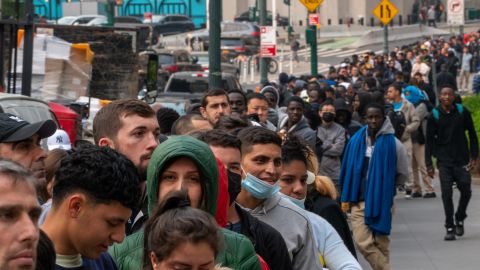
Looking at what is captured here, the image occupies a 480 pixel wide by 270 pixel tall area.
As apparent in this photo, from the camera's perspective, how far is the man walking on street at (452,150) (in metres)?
16.3

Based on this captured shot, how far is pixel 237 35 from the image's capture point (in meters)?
63.7

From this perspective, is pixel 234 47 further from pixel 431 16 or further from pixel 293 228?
pixel 293 228

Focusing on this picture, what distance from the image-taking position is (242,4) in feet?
283

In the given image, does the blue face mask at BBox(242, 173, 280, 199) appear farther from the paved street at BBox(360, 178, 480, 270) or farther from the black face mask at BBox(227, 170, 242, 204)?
the paved street at BBox(360, 178, 480, 270)

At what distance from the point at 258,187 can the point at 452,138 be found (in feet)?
33.7

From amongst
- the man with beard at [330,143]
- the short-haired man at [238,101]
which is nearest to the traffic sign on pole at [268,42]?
the man with beard at [330,143]

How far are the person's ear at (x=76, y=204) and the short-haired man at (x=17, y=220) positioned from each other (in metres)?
0.75

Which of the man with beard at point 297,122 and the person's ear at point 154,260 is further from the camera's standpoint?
the man with beard at point 297,122

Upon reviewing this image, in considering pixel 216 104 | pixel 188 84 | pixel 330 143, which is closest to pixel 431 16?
pixel 188 84

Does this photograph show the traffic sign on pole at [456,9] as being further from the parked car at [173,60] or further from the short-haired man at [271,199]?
the short-haired man at [271,199]

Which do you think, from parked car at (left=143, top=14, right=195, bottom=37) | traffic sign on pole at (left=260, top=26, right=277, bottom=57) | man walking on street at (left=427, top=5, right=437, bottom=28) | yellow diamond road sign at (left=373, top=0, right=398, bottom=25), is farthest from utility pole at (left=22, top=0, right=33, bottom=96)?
man walking on street at (left=427, top=5, right=437, bottom=28)

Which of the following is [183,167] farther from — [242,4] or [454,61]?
[242,4]

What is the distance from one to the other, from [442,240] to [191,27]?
56899 mm

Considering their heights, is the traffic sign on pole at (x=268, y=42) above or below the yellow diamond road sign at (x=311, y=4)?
below
